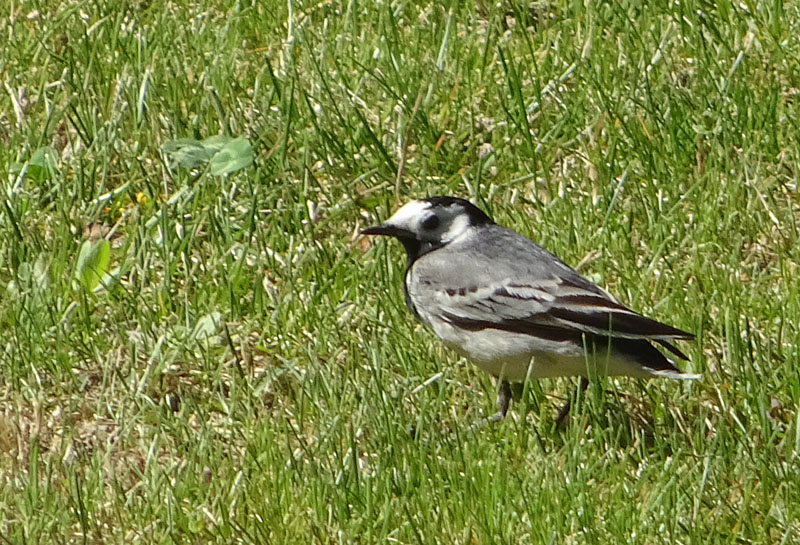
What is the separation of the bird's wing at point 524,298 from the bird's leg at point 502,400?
201 millimetres

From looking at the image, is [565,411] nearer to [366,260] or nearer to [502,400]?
[502,400]

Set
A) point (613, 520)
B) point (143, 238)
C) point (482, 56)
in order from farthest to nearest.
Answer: point (482, 56), point (143, 238), point (613, 520)

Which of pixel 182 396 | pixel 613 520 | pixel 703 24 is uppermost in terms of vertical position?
pixel 703 24

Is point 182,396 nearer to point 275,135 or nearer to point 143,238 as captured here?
point 143,238

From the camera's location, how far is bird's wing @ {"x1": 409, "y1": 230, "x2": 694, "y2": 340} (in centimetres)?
490

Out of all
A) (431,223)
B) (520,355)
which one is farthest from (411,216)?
(520,355)

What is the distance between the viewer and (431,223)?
18.9 feet

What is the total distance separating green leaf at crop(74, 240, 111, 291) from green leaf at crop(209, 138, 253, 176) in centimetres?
70

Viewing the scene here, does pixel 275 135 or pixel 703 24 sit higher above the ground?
pixel 703 24

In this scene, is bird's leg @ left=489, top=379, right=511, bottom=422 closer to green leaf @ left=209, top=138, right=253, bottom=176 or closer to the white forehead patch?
the white forehead patch

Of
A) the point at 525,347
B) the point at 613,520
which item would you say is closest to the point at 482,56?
the point at 525,347

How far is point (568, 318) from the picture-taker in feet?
16.4

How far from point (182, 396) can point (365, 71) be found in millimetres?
2352

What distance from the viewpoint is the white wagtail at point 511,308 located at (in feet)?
16.0
